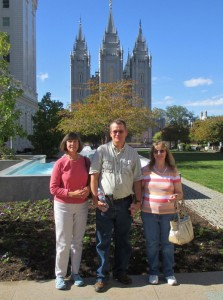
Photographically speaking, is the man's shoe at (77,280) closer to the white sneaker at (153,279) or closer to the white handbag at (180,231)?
the white sneaker at (153,279)

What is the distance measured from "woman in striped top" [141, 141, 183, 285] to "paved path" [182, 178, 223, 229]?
3.71 metres

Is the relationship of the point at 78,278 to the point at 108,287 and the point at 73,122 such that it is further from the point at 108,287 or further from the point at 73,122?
the point at 73,122

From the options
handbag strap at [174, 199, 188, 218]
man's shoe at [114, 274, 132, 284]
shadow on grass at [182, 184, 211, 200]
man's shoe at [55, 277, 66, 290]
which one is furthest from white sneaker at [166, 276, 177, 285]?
shadow on grass at [182, 184, 211, 200]

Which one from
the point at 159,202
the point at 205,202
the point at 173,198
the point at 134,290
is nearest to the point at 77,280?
the point at 134,290

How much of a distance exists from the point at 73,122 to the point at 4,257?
69.1 feet

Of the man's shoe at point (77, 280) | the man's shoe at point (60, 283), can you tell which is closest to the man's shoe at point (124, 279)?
the man's shoe at point (77, 280)

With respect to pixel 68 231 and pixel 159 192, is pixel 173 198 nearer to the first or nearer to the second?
pixel 159 192

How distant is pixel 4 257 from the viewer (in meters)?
5.44

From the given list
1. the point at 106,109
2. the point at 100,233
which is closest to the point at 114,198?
the point at 100,233

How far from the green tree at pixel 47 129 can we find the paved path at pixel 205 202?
2453cm

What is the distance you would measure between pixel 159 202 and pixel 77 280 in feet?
4.42

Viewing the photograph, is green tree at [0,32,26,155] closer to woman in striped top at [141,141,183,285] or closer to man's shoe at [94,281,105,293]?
woman in striped top at [141,141,183,285]

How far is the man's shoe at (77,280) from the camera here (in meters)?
4.43

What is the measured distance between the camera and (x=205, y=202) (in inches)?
438
